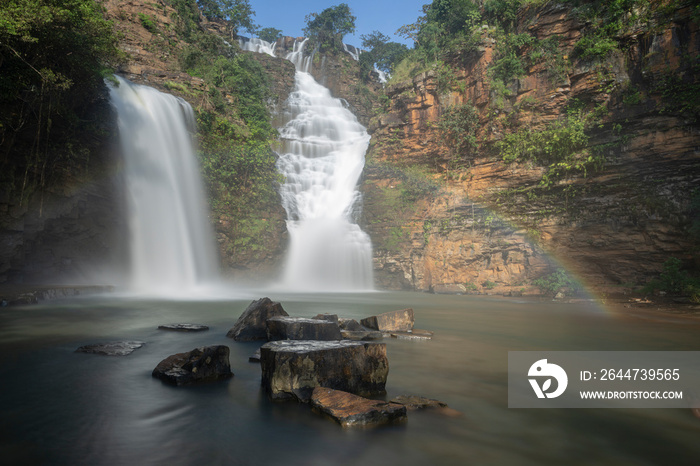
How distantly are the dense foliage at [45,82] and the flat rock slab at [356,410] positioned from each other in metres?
11.4

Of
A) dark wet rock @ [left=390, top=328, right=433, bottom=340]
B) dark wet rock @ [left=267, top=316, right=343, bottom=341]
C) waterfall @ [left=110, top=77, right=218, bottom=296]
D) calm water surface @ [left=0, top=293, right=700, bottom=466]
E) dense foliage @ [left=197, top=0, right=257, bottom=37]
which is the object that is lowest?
calm water surface @ [left=0, top=293, right=700, bottom=466]

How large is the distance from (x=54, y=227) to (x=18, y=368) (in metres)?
12.3

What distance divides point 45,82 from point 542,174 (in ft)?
61.3

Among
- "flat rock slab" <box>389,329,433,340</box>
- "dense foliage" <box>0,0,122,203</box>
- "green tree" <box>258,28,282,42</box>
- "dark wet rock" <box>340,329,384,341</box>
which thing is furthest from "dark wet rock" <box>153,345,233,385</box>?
"green tree" <box>258,28,282,42</box>

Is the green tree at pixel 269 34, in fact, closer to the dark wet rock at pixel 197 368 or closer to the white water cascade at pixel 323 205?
the white water cascade at pixel 323 205

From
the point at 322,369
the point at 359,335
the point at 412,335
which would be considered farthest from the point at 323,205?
the point at 322,369

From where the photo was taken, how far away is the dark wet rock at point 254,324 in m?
5.95

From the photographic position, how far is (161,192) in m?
17.2

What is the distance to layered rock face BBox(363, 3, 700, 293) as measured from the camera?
13.8m

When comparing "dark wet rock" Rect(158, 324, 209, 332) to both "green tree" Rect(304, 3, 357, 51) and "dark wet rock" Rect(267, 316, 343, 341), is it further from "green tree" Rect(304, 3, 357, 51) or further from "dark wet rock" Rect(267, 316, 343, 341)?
"green tree" Rect(304, 3, 357, 51)

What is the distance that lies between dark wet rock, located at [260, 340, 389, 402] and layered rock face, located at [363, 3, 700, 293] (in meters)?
15.5

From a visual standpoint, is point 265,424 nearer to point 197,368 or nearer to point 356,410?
point 356,410

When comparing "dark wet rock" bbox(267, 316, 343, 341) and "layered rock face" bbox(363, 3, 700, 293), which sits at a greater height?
"layered rock face" bbox(363, 3, 700, 293)

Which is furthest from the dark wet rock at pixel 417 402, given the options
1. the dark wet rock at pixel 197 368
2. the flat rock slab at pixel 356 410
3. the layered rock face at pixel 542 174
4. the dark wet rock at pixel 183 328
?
the layered rock face at pixel 542 174
